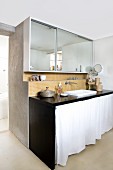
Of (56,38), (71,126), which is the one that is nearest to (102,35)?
(56,38)

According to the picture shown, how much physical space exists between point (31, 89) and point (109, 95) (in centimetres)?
154

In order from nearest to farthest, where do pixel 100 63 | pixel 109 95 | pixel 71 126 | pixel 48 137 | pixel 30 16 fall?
pixel 48 137, pixel 71 126, pixel 30 16, pixel 109 95, pixel 100 63

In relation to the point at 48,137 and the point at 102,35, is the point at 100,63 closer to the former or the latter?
the point at 102,35

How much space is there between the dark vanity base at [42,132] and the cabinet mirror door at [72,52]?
3.16 feet

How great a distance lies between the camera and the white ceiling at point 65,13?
1656 millimetres

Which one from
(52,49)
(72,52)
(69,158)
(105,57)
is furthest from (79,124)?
(105,57)

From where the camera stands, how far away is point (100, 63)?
10.5ft

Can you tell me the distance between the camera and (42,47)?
227cm

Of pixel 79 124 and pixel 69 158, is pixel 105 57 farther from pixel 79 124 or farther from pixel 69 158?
pixel 69 158

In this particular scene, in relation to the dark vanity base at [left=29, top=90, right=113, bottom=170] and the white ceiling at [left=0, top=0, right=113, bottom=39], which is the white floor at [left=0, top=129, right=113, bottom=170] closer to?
the dark vanity base at [left=29, top=90, right=113, bottom=170]

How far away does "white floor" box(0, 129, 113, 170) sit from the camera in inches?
67.3

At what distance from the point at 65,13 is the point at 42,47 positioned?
2.08 feet

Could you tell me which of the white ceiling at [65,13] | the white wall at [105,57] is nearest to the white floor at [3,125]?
the white ceiling at [65,13]

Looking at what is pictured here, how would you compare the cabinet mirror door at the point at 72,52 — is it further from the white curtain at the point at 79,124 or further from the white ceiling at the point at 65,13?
the white curtain at the point at 79,124
